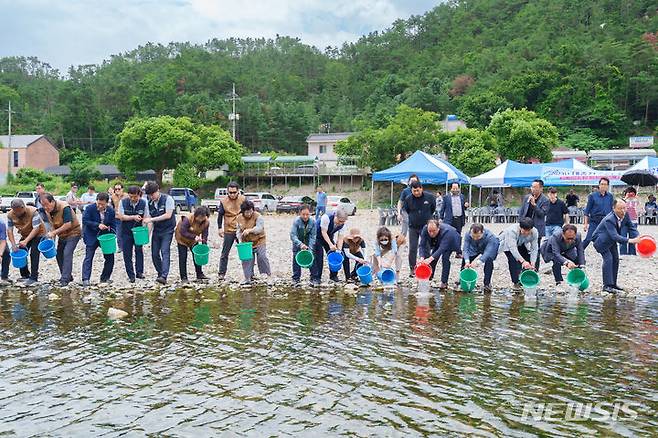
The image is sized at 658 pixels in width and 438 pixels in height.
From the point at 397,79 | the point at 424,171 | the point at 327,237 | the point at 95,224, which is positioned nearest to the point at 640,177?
the point at 424,171

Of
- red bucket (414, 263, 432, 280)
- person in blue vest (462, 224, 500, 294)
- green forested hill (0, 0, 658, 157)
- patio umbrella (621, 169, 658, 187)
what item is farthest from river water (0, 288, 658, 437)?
green forested hill (0, 0, 658, 157)

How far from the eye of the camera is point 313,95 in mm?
101125

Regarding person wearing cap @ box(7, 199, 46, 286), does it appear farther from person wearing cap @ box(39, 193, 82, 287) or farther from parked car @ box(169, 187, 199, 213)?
parked car @ box(169, 187, 199, 213)

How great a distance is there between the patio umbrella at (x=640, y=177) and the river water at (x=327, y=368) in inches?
541

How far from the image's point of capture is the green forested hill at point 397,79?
64875 mm

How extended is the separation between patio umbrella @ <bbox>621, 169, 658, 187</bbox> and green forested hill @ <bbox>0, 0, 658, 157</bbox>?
36.7 m

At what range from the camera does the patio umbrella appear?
21.2 meters

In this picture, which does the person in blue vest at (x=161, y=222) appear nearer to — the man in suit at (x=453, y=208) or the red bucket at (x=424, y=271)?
the red bucket at (x=424, y=271)

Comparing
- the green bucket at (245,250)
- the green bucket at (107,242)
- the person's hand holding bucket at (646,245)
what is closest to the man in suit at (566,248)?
the person's hand holding bucket at (646,245)

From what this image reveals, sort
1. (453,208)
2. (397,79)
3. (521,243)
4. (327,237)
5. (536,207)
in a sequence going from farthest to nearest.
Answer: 1. (397,79)
2. (453,208)
3. (536,207)
4. (327,237)
5. (521,243)

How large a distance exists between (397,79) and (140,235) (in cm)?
8275

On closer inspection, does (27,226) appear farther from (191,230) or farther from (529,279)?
(529,279)

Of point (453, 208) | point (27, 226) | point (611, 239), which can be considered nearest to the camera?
point (611, 239)

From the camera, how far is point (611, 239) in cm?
978
